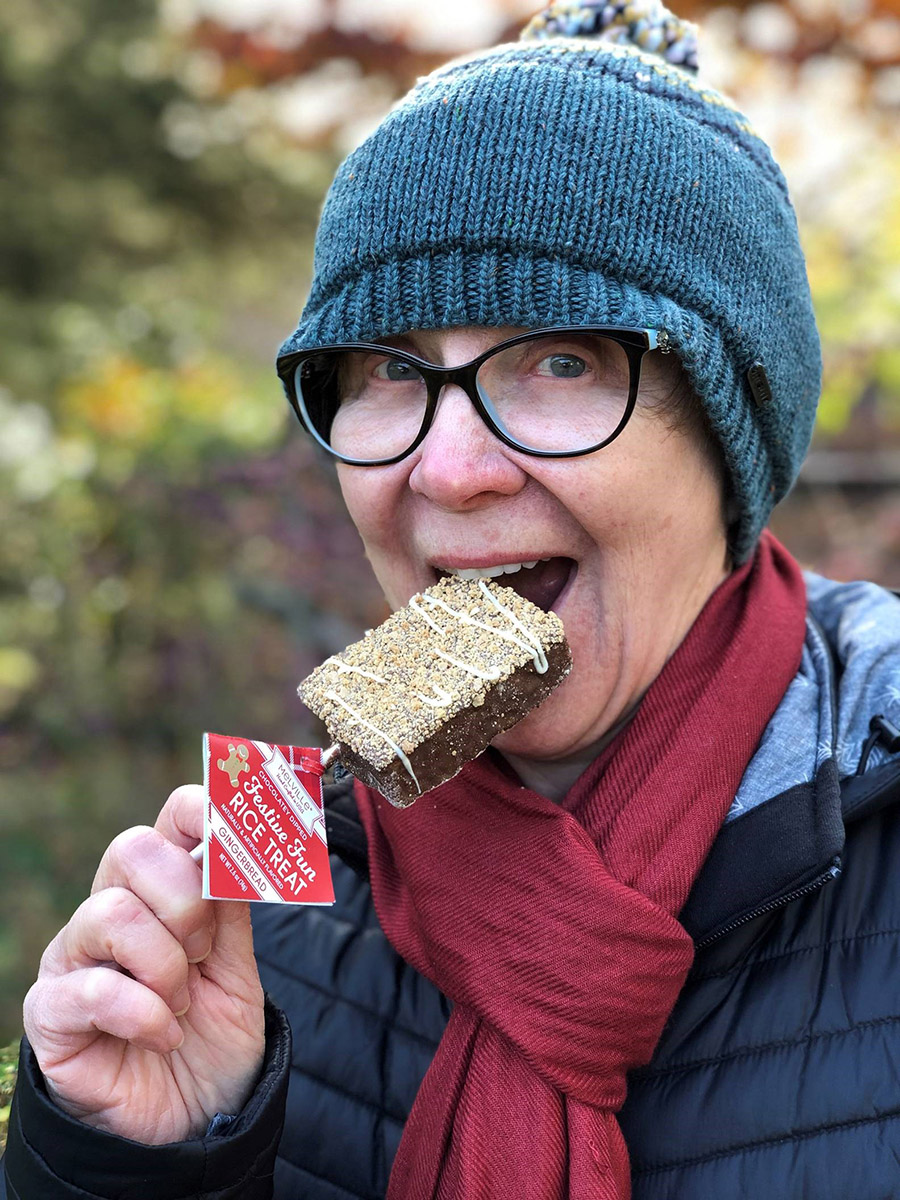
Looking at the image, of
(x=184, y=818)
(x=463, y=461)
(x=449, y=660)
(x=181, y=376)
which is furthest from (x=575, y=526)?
(x=181, y=376)

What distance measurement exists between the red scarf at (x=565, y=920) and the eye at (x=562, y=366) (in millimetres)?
629

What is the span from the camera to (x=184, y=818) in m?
1.90

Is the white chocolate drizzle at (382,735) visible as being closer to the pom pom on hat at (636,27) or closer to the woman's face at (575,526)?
the woman's face at (575,526)

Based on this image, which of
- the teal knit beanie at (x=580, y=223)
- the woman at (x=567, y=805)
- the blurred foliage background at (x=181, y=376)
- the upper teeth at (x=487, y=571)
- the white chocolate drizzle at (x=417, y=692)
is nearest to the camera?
the woman at (x=567, y=805)

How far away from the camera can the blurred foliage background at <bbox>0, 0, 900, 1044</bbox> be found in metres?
6.37

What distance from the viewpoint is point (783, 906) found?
2.05 m

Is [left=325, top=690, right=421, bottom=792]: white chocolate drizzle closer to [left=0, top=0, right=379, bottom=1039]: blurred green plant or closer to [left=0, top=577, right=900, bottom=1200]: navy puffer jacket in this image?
[left=0, top=577, right=900, bottom=1200]: navy puffer jacket

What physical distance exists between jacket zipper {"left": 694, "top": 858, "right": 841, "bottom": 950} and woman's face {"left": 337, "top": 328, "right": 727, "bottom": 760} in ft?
1.61

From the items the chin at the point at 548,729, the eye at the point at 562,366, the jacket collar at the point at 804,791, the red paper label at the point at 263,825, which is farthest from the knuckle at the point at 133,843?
the eye at the point at 562,366

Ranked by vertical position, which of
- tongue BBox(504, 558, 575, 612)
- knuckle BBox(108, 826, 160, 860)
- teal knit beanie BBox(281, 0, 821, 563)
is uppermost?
teal knit beanie BBox(281, 0, 821, 563)

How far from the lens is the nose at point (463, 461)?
6.88 ft

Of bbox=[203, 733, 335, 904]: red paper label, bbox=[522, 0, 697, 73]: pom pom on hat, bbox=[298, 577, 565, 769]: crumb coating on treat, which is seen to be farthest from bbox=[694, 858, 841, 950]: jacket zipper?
bbox=[522, 0, 697, 73]: pom pom on hat

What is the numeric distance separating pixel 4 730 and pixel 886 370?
259 inches

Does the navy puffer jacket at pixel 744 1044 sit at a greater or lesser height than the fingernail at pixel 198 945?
Answer: lesser
